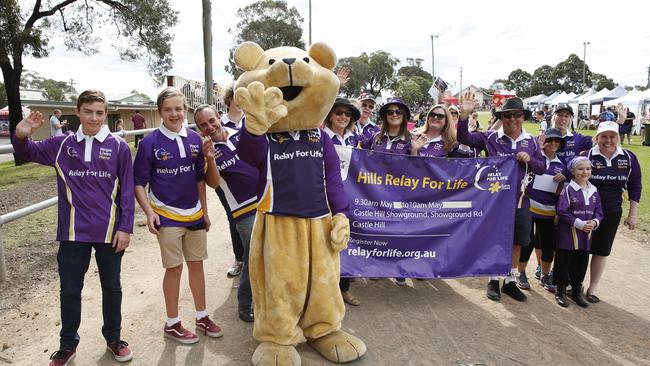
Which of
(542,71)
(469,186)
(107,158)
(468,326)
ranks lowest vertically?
(468,326)

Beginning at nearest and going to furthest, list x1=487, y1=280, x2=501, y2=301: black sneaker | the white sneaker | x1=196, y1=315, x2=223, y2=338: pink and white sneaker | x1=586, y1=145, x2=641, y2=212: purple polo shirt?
x1=196, y1=315, x2=223, y2=338: pink and white sneaker, x1=586, y1=145, x2=641, y2=212: purple polo shirt, x1=487, y1=280, x2=501, y2=301: black sneaker, the white sneaker

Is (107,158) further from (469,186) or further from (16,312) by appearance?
(469,186)

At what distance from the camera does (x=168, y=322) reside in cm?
364

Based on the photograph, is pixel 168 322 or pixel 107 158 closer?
pixel 107 158

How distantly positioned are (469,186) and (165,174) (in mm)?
2974

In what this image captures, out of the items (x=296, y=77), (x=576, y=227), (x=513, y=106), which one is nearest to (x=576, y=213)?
(x=576, y=227)

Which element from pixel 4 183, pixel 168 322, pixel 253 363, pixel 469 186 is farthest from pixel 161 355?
pixel 4 183

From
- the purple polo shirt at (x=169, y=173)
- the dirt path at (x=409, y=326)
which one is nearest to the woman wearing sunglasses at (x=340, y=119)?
the dirt path at (x=409, y=326)

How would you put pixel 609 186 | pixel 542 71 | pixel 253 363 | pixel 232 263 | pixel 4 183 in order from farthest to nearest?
pixel 542 71
pixel 4 183
pixel 232 263
pixel 609 186
pixel 253 363

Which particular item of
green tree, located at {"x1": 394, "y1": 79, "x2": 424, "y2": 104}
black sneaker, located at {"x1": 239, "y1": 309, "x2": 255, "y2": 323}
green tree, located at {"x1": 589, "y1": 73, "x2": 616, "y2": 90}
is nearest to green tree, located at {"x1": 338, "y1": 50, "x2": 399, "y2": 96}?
green tree, located at {"x1": 394, "y1": 79, "x2": 424, "y2": 104}

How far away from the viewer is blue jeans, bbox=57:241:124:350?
3.09 metres

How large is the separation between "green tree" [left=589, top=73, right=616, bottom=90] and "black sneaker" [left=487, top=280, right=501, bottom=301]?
92.5 metres

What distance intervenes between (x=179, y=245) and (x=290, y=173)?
1.08m

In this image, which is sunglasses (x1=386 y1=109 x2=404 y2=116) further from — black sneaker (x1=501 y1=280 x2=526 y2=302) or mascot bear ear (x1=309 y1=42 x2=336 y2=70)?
black sneaker (x1=501 y1=280 x2=526 y2=302)
